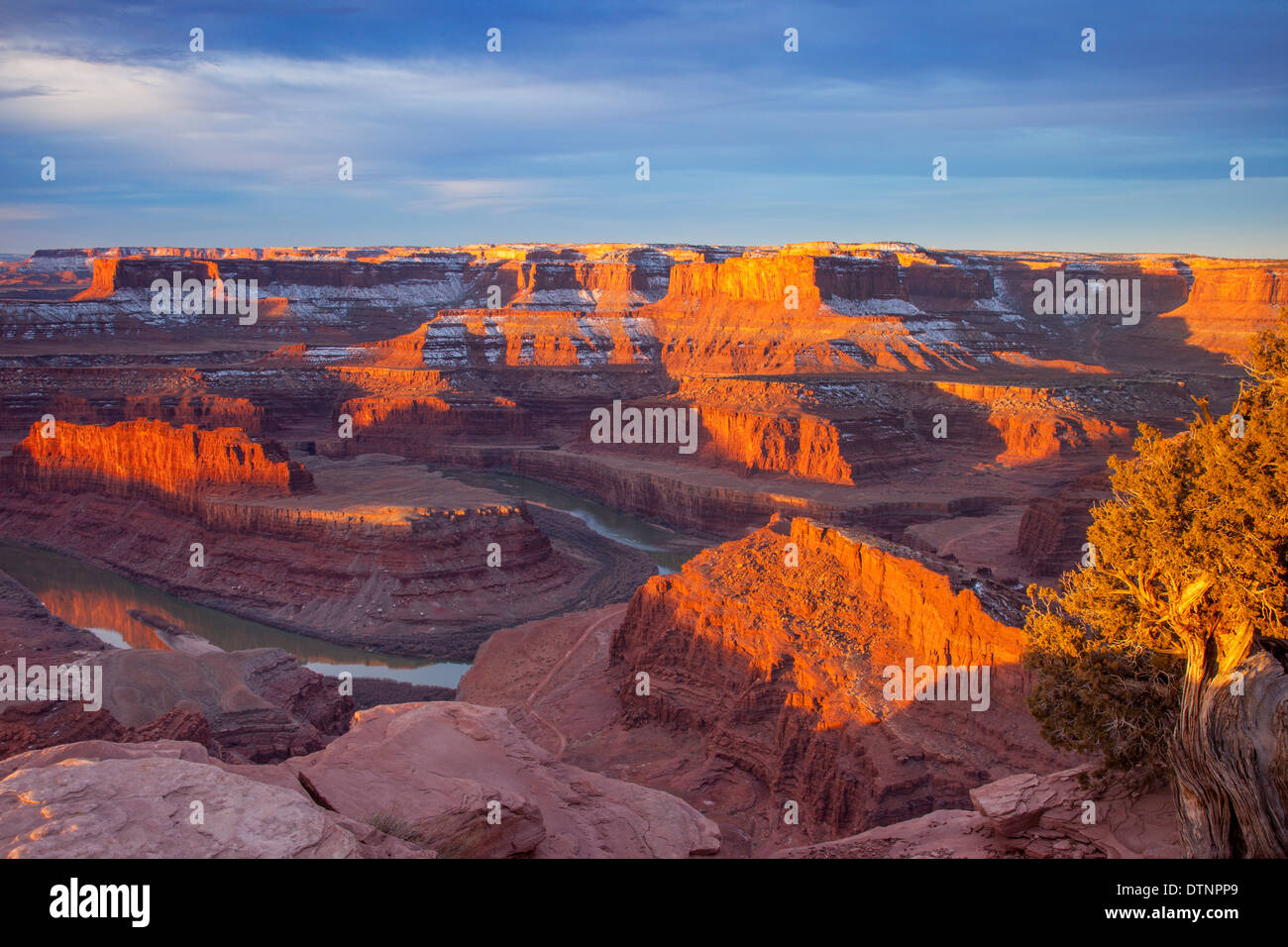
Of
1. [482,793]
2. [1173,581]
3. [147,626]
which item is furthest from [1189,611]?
[147,626]

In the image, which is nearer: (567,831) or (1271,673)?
(1271,673)

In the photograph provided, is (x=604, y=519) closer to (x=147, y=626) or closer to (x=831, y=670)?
(x=147, y=626)

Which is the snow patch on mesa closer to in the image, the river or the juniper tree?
the river

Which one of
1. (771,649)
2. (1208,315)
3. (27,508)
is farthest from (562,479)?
(1208,315)

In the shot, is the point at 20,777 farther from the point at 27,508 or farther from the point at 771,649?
the point at 27,508

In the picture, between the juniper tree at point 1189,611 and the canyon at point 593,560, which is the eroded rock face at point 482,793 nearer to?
the canyon at point 593,560

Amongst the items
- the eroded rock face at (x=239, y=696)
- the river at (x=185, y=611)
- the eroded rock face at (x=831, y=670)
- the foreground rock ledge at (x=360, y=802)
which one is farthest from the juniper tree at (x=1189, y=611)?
the river at (x=185, y=611)

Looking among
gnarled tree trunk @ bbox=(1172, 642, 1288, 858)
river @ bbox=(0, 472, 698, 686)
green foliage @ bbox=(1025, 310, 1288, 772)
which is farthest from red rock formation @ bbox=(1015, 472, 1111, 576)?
gnarled tree trunk @ bbox=(1172, 642, 1288, 858)
